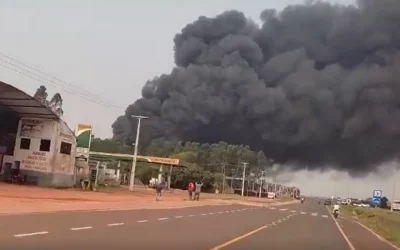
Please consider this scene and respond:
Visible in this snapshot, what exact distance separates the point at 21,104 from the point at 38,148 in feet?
14.8

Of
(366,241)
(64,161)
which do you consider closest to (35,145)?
(64,161)

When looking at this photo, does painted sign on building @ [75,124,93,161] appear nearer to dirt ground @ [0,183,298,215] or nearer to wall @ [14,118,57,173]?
wall @ [14,118,57,173]

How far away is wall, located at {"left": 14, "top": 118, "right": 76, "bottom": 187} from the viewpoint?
170 feet

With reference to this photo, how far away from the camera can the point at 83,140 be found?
60.0 metres

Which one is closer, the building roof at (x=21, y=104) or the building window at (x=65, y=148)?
the building roof at (x=21, y=104)

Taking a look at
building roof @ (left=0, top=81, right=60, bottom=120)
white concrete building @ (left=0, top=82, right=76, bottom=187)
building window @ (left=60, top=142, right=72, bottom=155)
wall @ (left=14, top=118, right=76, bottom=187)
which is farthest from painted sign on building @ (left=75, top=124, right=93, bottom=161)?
building roof @ (left=0, top=81, right=60, bottom=120)

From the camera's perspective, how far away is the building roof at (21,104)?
46.5 m

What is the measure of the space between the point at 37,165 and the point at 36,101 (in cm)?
660

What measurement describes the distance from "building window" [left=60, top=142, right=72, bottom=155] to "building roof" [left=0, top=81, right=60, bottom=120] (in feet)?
9.24

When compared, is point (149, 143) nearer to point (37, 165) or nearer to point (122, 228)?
point (37, 165)

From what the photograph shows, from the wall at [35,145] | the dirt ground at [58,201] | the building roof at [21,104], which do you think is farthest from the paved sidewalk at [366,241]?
the wall at [35,145]

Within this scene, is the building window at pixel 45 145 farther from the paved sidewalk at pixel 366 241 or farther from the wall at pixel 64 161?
the paved sidewalk at pixel 366 241

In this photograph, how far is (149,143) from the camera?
126m

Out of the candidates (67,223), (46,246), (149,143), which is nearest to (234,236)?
(67,223)
